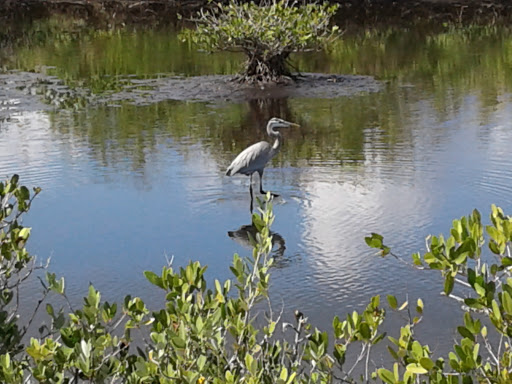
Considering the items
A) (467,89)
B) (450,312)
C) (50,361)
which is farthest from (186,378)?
(467,89)

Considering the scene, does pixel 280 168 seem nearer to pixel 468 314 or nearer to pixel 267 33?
pixel 267 33

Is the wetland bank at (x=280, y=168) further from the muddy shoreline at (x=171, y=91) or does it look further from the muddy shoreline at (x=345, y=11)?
Result: the muddy shoreline at (x=345, y=11)

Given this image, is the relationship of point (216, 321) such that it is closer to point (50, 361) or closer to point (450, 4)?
point (50, 361)

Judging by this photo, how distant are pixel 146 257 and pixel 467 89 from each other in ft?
39.4

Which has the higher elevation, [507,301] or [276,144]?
[507,301]

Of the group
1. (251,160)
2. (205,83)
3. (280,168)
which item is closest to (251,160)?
(251,160)

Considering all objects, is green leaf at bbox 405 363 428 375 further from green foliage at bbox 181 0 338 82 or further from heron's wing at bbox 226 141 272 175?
green foliage at bbox 181 0 338 82

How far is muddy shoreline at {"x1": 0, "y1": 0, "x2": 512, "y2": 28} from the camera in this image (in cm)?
3462

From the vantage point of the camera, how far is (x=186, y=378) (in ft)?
11.5

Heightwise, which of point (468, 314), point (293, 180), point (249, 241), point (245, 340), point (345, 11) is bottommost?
point (249, 241)

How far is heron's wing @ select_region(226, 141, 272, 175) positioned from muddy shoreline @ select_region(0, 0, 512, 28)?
70.9ft

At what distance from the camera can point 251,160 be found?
38.9 ft

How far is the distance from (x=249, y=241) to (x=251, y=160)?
86.1 inches

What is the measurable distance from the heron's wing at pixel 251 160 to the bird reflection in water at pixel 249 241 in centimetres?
145
